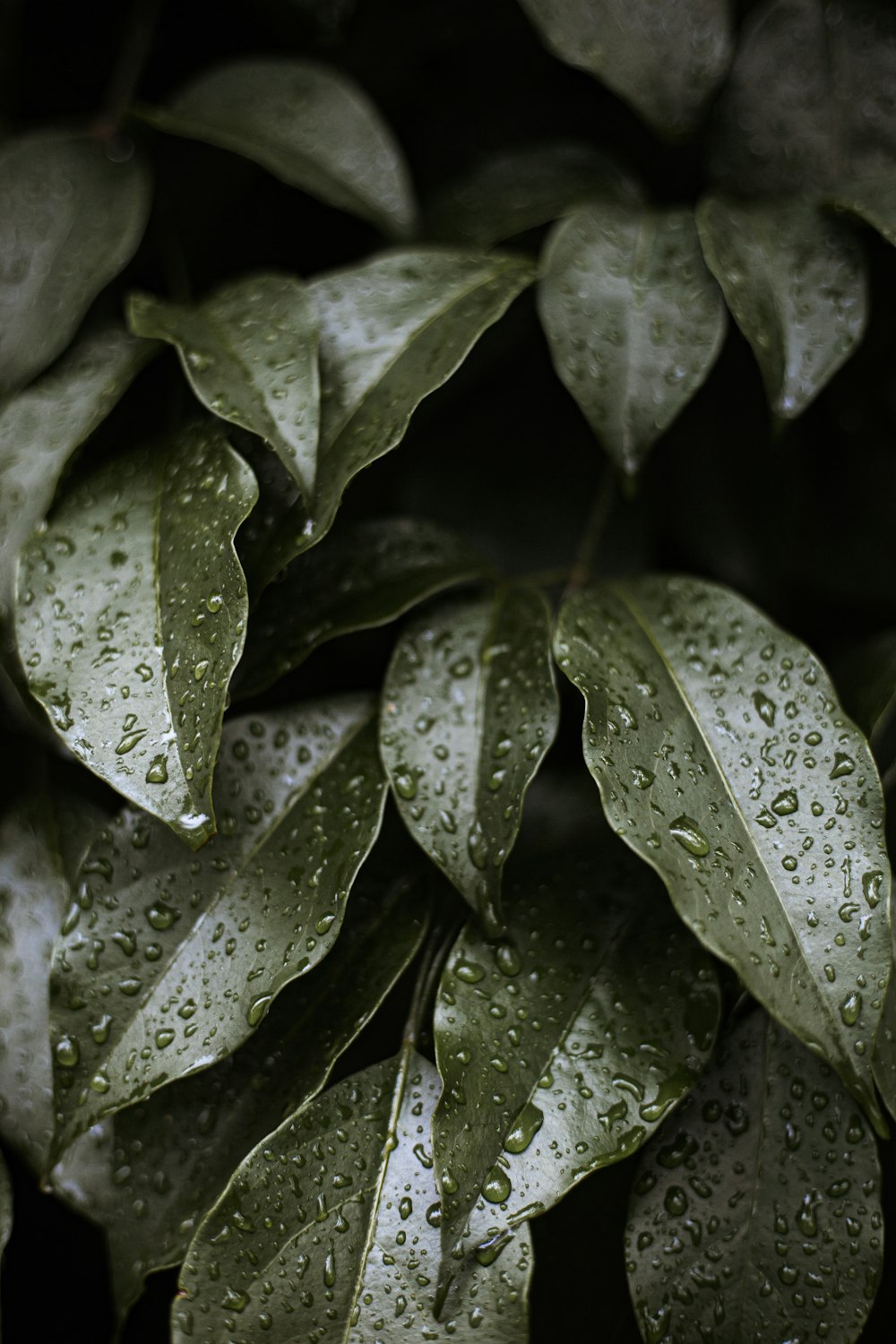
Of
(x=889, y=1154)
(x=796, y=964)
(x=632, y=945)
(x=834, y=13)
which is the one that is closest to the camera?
(x=796, y=964)

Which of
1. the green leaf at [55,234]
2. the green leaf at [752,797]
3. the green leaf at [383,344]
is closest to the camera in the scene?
the green leaf at [752,797]

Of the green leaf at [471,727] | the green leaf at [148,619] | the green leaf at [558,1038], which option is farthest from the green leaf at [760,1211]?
the green leaf at [148,619]

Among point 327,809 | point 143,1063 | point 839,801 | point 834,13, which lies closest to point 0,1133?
→ point 143,1063

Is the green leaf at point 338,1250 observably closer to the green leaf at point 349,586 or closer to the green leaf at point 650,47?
the green leaf at point 349,586

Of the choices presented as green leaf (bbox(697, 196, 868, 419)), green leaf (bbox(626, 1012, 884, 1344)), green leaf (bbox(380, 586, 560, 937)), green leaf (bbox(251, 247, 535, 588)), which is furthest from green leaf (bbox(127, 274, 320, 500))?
green leaf (bbox(626, 1012, 884, 1344))

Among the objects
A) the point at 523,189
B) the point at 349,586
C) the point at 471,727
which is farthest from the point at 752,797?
the point at 523,189

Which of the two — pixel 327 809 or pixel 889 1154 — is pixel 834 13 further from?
pixel 889 1154

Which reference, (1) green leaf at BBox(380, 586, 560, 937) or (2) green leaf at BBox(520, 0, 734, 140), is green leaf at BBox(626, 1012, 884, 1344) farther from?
(2) green leaf at BBox(520, 0, 734, 140)

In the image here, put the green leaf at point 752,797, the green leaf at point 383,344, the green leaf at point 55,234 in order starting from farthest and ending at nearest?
1. the green leaf at point 55,234
2. the green leaf at point 383,344
3. the green leaf at point 752,797
